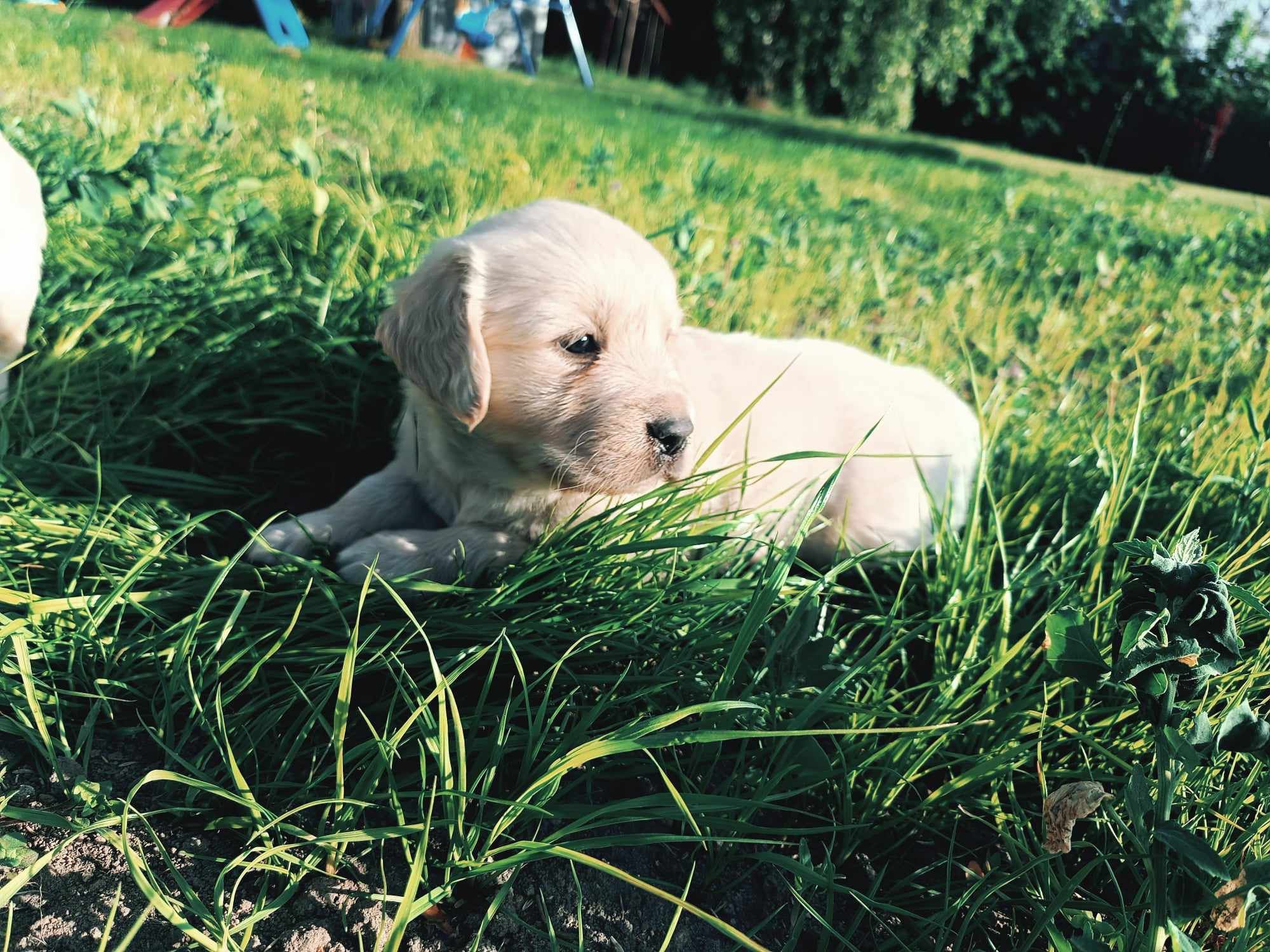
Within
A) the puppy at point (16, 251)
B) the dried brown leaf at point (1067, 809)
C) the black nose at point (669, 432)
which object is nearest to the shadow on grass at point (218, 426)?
the puppy at point (16, 251)

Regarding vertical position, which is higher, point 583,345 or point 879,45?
point 879,45

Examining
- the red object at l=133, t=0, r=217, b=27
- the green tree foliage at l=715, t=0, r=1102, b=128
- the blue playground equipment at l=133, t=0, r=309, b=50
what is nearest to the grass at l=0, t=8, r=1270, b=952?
the blue playground equipment at l=133, t=0, r=309, b=50

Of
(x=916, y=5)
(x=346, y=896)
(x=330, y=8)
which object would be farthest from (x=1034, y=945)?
(x=330, y=8)

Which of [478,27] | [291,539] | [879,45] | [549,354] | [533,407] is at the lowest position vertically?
[291,539]

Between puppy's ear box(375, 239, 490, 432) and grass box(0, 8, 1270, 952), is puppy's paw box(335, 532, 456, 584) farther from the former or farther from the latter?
puppy's ear box(375, 239, 490, 432)

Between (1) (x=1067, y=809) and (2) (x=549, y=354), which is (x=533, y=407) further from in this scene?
(1) (x=1067, y=809)

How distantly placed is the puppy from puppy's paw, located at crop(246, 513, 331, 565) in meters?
0.71

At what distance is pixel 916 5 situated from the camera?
59.9 ft

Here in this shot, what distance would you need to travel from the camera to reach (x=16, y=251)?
197cm

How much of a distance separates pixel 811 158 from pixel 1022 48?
15.5 meters

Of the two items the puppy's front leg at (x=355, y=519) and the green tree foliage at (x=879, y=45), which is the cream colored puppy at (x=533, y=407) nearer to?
the puppy's front leg at (x=355, y=519)

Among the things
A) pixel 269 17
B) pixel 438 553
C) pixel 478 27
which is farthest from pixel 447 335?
pixel 478 27

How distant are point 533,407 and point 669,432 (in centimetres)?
28

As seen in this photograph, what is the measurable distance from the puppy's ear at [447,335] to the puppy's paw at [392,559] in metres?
0.28
